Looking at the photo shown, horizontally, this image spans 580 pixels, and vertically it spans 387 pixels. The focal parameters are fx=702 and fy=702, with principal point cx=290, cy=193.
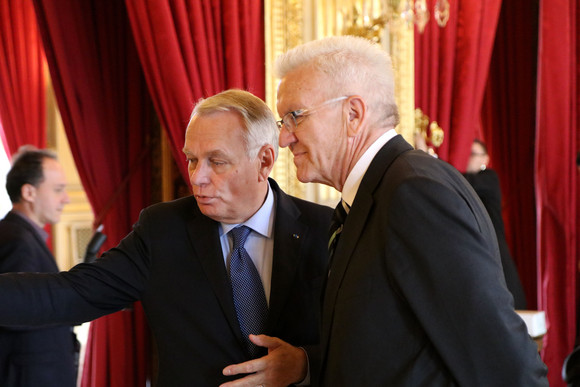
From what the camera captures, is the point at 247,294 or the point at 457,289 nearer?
the point at 457,289

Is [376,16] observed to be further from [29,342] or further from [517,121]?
[29,342]

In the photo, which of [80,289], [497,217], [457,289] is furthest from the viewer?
[497,217]

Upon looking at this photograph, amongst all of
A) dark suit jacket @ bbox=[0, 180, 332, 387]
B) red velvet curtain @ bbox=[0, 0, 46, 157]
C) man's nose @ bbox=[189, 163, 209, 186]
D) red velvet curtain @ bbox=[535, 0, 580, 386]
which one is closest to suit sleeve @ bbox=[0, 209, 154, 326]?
dark suit jacket @ bbox=[0, 180, 332, 387]

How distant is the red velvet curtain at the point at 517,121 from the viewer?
587 cm

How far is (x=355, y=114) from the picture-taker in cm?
163

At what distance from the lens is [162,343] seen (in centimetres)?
199

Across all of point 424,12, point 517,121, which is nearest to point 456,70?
point 424,12

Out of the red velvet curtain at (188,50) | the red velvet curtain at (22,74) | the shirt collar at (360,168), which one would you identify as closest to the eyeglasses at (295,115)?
the shirt collar at (360,168)

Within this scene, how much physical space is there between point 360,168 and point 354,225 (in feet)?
0.52

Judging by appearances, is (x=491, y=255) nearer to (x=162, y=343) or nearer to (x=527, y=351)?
(x=527, y=351)

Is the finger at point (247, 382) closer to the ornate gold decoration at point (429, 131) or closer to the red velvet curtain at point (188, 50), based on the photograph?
the red velvet curtain at point (188, 50)

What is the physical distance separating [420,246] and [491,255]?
141mm

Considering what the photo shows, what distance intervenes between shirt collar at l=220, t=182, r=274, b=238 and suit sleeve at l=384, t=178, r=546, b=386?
759 millimetres

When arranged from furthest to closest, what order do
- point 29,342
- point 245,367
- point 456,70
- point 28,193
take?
1. point 456,70
2. point 28,193
3. point 29,342
4. point 245,367
